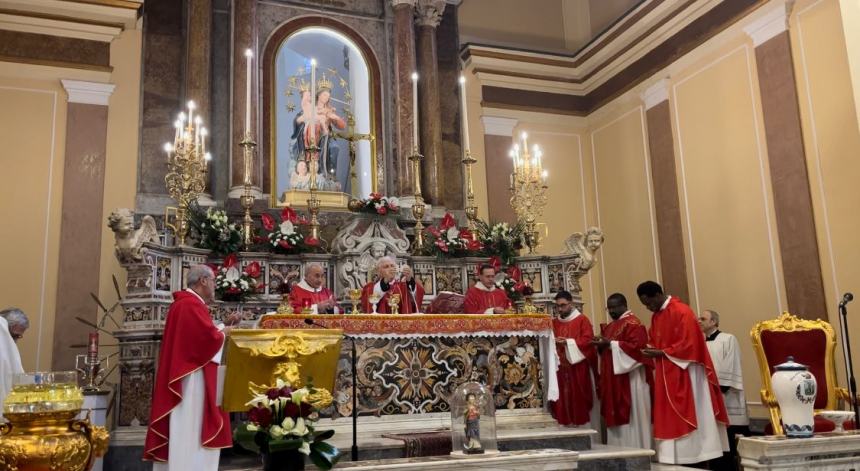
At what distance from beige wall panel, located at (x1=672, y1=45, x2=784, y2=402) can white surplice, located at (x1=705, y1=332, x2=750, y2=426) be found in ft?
4.17

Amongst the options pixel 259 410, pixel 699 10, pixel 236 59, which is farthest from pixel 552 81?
pixel 259 410

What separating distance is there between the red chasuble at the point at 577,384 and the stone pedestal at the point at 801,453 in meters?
3.04

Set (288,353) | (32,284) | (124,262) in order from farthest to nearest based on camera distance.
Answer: (32,284), (124,262), (288,353)

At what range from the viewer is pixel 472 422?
482 cm

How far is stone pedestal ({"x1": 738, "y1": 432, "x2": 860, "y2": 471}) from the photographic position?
440 centimetres

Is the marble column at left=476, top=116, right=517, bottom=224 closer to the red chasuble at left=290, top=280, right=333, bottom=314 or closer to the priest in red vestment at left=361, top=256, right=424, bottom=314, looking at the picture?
the priest in red vestment at left=361, top=256, right=424, bottom=314

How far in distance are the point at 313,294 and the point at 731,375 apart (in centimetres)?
429

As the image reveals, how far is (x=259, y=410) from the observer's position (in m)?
4.14

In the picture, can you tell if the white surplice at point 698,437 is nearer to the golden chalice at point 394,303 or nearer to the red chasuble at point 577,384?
the red chasuble at point 577,384

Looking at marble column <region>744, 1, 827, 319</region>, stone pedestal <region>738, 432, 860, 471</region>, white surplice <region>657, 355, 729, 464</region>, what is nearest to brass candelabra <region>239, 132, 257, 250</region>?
white surplice <region>657, 355, 729, 464</region>

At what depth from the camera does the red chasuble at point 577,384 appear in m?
7.60

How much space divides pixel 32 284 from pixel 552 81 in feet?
26.6

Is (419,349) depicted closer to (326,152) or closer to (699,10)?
(326,152)

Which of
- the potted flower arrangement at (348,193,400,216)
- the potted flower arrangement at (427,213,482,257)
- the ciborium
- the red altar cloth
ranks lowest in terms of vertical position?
the ciborium
